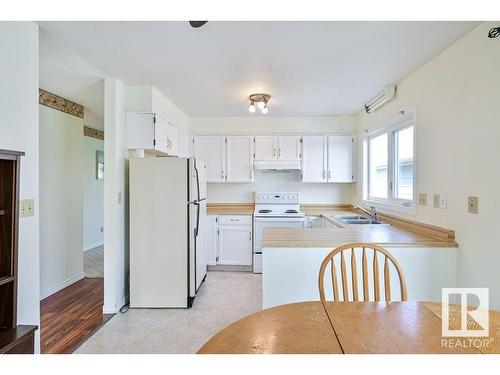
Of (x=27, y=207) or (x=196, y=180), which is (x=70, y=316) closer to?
(x=27, y=207)

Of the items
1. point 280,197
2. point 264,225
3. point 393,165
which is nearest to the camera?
point 393,165

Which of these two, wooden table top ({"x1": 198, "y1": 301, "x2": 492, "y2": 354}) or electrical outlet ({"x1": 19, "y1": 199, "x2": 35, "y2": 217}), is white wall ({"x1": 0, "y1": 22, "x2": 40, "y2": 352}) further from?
wooden table top ({"x1": 198, "y1": 301, "x2": 492, "y2": 354})

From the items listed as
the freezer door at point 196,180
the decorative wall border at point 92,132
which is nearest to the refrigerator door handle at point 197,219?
the freezer door at point 196,180

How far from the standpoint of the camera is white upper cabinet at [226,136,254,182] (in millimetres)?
4273

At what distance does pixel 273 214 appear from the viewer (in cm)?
394

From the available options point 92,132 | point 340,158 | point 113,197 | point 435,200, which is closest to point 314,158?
point 340,158

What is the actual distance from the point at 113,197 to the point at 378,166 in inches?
122

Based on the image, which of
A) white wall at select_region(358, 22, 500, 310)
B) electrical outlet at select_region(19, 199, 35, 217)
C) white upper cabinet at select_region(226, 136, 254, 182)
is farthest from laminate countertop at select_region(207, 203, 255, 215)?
electrical outlet at select_region(19, 199, 35, 217)

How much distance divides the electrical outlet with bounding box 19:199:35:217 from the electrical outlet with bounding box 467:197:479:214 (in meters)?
2.85

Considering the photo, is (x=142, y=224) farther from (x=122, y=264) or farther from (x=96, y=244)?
(x=96, y=244)

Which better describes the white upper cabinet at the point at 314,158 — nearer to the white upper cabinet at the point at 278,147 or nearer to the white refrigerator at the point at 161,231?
the white upper cabinet at the point at 278,147

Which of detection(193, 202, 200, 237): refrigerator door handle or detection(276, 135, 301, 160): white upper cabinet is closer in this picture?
detection(193, 202, 200, 237): refrigerator door handle

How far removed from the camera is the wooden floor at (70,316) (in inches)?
87.7

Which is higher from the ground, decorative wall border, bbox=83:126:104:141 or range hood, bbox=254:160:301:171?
decorative wall border, bbox=83:126:104:141
